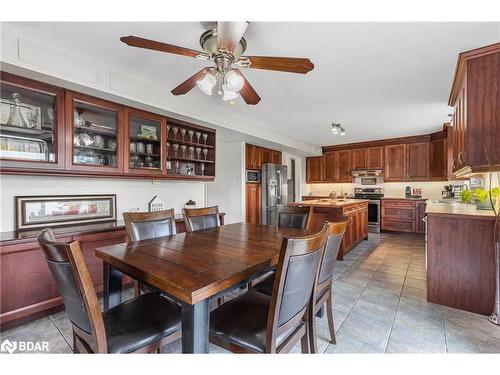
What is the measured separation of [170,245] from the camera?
5.56 feet

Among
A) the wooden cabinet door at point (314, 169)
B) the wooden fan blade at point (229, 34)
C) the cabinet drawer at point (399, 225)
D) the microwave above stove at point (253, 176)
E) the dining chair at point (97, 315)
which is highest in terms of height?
the wooden fan blade at point (229, 34)

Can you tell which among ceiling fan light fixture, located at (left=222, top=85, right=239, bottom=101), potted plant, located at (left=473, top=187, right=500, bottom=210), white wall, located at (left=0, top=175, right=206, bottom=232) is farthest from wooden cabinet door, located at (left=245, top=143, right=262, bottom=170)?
potted plant, located at (left=473, top=187, right=500, bottom=210)

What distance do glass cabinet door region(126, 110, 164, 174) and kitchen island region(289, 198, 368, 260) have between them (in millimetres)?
2266

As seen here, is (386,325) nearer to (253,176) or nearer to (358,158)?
(253,176)

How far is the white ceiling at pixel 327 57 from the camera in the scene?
1.75 m

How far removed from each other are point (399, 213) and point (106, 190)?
19.5 ft

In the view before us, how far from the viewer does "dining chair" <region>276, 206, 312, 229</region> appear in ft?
8.23

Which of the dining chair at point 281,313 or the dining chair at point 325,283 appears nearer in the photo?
the dining chair at point 281,313

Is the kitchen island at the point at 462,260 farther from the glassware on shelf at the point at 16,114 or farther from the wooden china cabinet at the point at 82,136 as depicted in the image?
the glassware on shelf at the point at 16,114

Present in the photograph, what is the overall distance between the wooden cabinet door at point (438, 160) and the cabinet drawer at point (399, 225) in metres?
1.15

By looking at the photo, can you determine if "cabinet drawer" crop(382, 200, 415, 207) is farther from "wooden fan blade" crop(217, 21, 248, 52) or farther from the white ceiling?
"wooden fan blade" crop(217, 21, 248, 52)

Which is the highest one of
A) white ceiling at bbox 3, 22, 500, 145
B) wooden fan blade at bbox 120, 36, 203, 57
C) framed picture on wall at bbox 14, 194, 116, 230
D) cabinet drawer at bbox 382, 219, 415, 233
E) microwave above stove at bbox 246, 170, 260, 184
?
white ceiling at bbox 3, 22, 500, 145

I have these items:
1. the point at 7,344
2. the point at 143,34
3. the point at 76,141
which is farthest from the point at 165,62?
the point at 7,344

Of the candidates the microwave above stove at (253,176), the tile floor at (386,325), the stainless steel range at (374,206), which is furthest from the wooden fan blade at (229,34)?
the stainless steel range at (374,206)
